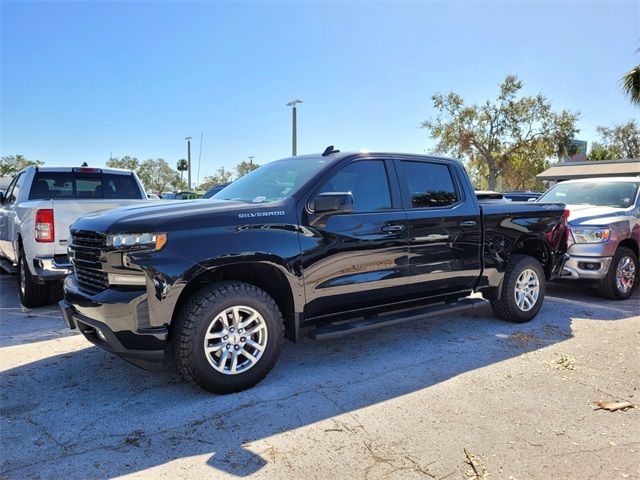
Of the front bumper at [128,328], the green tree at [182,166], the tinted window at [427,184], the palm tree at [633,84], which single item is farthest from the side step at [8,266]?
the green tree at [182,166]

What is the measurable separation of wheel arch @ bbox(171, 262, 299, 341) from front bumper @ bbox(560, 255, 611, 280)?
4903 mm

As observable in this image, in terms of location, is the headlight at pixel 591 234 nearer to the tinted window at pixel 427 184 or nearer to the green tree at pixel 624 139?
the tinted window at pixel 427 184

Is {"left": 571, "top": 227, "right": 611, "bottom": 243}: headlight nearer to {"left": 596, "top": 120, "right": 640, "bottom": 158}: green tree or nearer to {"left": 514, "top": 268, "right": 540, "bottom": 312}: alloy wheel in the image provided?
{"left": 514, "top": 268, "right": 540, "bottom": 312}: alloy wheel

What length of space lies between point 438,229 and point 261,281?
1.96m

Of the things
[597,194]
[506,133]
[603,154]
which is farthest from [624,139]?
[597,194]

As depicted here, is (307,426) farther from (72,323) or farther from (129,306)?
(72,323)

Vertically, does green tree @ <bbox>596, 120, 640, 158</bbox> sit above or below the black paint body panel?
above

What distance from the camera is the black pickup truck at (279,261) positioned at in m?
3.46

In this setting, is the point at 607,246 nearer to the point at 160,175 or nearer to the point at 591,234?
the point at 591,234

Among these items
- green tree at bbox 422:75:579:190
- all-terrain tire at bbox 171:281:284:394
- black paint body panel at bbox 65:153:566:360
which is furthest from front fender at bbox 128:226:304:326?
green tree at bbox 422:75:579:190

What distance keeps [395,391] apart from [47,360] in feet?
10.6

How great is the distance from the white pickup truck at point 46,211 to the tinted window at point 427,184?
133 inches

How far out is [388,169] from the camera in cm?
474

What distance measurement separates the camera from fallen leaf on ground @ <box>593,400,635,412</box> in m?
3.62
